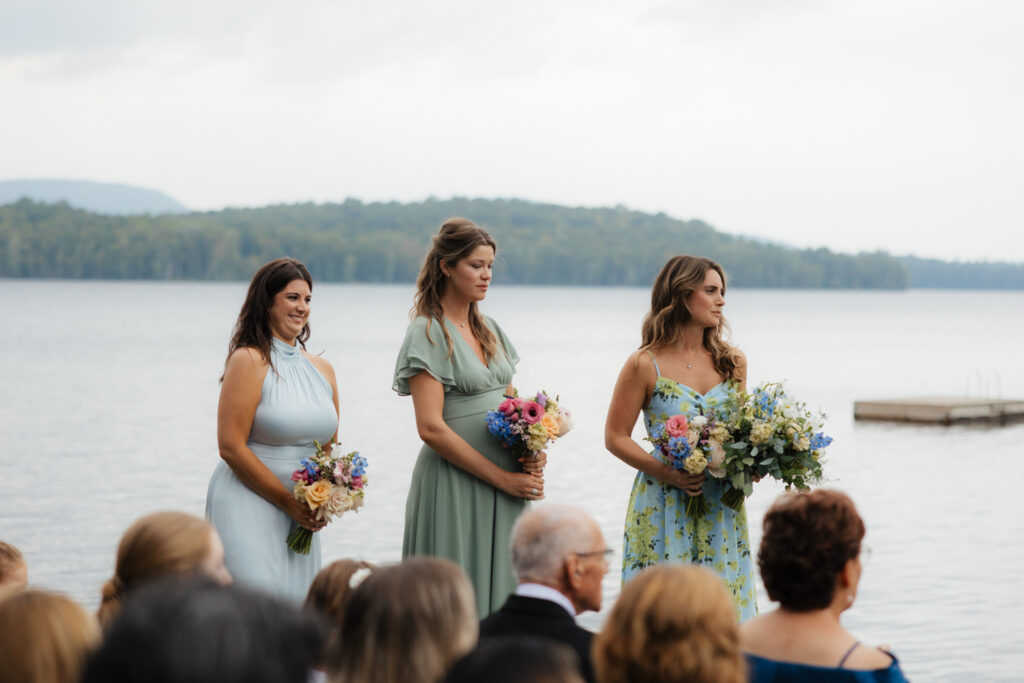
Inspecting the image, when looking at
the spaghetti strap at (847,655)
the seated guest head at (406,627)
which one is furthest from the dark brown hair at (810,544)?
the seated guest head at (406,627)

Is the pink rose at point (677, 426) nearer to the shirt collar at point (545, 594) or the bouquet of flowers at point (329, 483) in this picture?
the bouquet of flowers at point (329, 483)

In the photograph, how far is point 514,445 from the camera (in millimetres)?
5949

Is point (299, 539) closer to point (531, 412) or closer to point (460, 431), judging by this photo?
point (460, 431)

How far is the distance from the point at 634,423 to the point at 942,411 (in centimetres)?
2376

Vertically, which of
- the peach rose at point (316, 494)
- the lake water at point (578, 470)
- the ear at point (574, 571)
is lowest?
the lake water at point (578, 470)

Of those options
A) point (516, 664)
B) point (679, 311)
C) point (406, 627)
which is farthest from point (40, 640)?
point (679, 311)

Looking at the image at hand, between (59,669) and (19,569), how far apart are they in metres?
2.33

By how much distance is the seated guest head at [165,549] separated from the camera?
11.6 feet

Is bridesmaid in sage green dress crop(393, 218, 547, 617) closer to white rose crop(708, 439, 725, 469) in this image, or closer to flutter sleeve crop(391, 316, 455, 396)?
flutter sleeve crop(391, 316, 455, 396)

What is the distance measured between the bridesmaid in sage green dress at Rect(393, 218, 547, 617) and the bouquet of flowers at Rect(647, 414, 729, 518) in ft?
2.00

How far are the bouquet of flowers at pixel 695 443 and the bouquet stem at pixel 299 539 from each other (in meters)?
1.68

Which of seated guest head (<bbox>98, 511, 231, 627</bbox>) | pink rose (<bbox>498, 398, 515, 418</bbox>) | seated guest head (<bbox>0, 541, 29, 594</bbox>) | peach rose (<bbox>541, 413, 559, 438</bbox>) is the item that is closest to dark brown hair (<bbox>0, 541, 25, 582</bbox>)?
seated guest head (<bbox>0, 541, 29, 594</bbox>)

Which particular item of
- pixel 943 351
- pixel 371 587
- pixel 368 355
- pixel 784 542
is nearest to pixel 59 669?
pixel 371 587

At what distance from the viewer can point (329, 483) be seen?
559 cm
